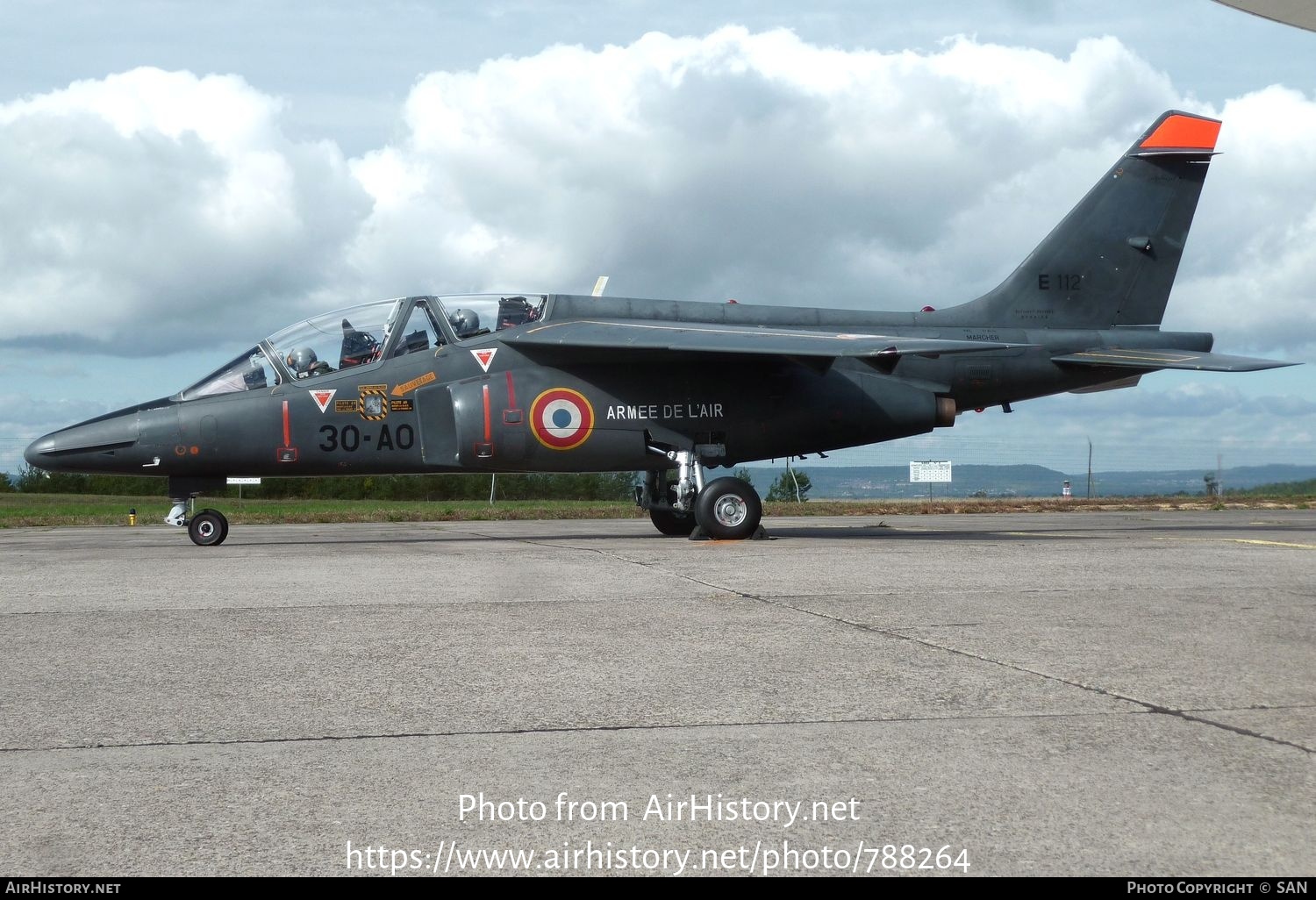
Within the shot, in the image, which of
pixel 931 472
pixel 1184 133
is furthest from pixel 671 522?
pixel 931 472

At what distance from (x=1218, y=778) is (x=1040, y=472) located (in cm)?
3701

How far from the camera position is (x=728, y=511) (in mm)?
14789

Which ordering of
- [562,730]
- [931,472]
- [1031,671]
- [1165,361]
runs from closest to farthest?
[562,730] → [1031,671] → [1165,361] → [931,472]

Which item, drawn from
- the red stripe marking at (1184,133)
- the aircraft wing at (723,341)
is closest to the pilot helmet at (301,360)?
the aircraft wing at (723,341)

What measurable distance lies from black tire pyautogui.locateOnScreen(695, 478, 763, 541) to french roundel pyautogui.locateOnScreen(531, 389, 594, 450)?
168 centimetres

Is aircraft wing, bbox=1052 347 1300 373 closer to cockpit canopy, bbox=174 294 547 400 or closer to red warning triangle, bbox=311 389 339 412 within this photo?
cockpit canopy, bbox=174 294 547 400

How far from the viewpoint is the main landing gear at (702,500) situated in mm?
14750

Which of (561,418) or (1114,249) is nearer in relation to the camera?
(561,418)

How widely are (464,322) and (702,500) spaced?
11.8 ft

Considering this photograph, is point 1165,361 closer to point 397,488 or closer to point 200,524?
point 200,524

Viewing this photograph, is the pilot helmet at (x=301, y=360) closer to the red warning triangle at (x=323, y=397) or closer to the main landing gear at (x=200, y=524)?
the red warning triangle at (x=323, y=397)
